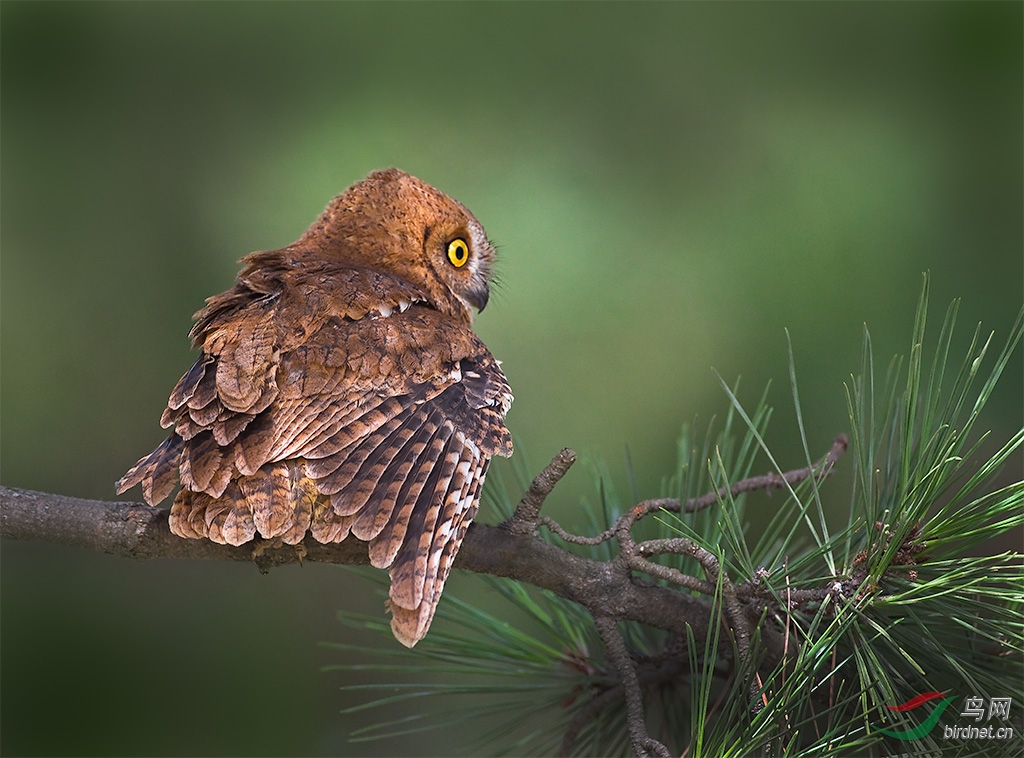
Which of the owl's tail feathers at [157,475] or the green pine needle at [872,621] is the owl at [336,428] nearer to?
the owl's tail feathers at [157,475]

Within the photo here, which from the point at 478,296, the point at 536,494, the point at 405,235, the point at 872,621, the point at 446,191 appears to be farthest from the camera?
the point at 446,191

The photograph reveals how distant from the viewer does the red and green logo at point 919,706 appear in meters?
0.78

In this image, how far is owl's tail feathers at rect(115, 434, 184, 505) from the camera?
96 cm

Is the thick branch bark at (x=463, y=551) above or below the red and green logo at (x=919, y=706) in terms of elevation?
above

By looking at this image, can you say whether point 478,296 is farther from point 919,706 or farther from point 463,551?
point 919,706

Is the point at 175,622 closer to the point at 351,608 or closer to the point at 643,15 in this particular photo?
the point at 351,608

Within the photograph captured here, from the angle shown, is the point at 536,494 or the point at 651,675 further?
the point at 651,675

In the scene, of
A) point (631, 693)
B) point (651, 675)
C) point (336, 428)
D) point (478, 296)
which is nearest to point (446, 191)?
point (478, 296)

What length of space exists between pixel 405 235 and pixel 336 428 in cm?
56

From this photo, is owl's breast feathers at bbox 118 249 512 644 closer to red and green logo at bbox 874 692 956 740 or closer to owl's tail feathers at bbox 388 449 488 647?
owl's tail feathers at bbox 388 449 488 647

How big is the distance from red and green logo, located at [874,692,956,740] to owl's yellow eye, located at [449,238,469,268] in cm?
95

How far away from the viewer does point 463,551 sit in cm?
94

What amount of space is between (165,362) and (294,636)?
69 centimetres

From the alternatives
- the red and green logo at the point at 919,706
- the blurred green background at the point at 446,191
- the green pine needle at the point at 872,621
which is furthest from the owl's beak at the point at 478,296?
the red and green logo at the point at 919,706
